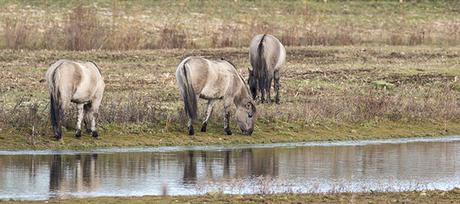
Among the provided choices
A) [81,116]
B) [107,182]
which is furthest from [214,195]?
[81,116]

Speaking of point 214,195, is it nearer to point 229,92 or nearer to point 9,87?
point 229,92

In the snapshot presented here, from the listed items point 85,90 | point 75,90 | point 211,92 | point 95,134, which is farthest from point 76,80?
point 211,92

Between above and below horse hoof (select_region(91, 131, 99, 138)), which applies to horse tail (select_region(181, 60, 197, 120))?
above

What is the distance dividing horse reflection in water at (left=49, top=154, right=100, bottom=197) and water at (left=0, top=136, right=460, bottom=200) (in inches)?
0.5

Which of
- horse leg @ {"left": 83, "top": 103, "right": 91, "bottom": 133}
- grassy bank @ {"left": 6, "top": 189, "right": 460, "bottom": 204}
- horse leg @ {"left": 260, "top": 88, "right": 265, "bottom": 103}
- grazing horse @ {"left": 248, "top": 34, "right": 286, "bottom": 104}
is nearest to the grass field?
horse leg @ {"left": 83, "top": 103, "right": 91, "bottom": 133}

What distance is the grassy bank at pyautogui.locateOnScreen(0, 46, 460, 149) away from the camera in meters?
21.4

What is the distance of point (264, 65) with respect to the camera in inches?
1021

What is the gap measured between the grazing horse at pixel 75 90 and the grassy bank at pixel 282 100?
0.40 metres

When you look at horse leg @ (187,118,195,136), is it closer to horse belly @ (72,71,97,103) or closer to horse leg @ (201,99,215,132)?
horse leg @ (201,99,215,132)

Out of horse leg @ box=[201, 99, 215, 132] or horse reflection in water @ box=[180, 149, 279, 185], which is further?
horse leg @ box=[201, 99, 215, 132]

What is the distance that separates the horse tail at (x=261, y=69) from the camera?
25.9 meters

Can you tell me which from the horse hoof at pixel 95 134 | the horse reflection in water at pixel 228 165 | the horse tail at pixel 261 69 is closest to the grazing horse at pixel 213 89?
the horse reflection in water at pixel 228 165

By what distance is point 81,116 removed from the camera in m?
20.7

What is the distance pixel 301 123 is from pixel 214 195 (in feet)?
27.0
